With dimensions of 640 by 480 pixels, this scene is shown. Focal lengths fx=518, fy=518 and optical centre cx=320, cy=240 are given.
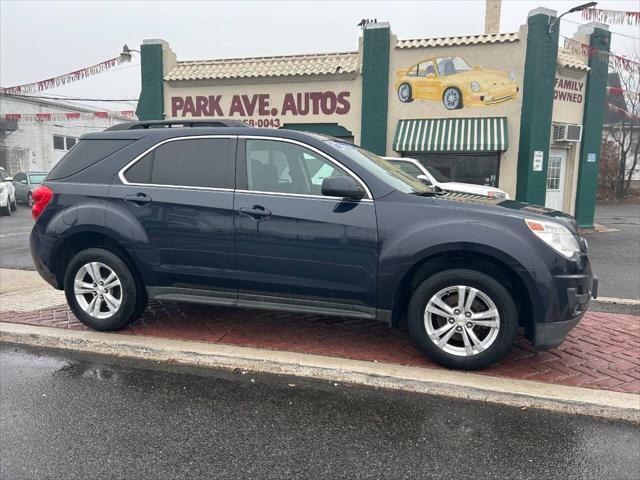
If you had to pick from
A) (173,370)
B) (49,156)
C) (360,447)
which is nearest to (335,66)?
(173,370)

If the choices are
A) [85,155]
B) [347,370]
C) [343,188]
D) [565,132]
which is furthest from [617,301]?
[565,132]

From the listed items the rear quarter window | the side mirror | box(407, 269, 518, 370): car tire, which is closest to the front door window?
the side mirror

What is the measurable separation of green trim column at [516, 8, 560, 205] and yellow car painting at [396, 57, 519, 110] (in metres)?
0.49

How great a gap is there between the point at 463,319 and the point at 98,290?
320 centimetres

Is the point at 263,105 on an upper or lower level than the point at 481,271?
upper

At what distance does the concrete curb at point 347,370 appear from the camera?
340cm

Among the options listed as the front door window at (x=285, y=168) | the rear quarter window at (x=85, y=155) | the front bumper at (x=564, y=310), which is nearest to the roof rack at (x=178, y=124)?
Result: the rear quarter window at (x=85, y=155)

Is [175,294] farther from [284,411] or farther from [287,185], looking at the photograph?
[284,411]

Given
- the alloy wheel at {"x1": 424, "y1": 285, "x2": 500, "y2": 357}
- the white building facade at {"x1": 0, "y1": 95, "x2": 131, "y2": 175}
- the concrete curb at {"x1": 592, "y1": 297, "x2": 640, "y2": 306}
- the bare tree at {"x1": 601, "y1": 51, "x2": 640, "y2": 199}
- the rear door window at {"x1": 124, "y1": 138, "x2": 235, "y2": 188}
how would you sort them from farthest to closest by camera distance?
the white building facade at {"x1": 0, "y1": 95, "x2": 131, "y2": 175} < the bare tree at {"x1": 601, "y1": 51, "x2": 640, "y2": 199} < the concrete curb at {"x1": 592, "y1": 297, "x2": 640, "y2": 306} < the rear door window at {"x1": 124, "y1": 138, "x2": 235, "y2": 188} < the alloy wheel at {"x1": 424, "y1": 285, "x2": 500, "y2": 357}

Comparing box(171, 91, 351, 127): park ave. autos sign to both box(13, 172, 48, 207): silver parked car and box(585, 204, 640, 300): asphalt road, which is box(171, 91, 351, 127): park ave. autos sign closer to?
box(585, 204, 640, 300): asphalt road

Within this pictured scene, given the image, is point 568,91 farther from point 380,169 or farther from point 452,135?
point 380,169

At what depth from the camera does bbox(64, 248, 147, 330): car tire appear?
15.1ft

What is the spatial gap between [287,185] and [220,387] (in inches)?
65.0

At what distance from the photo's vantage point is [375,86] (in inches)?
559
